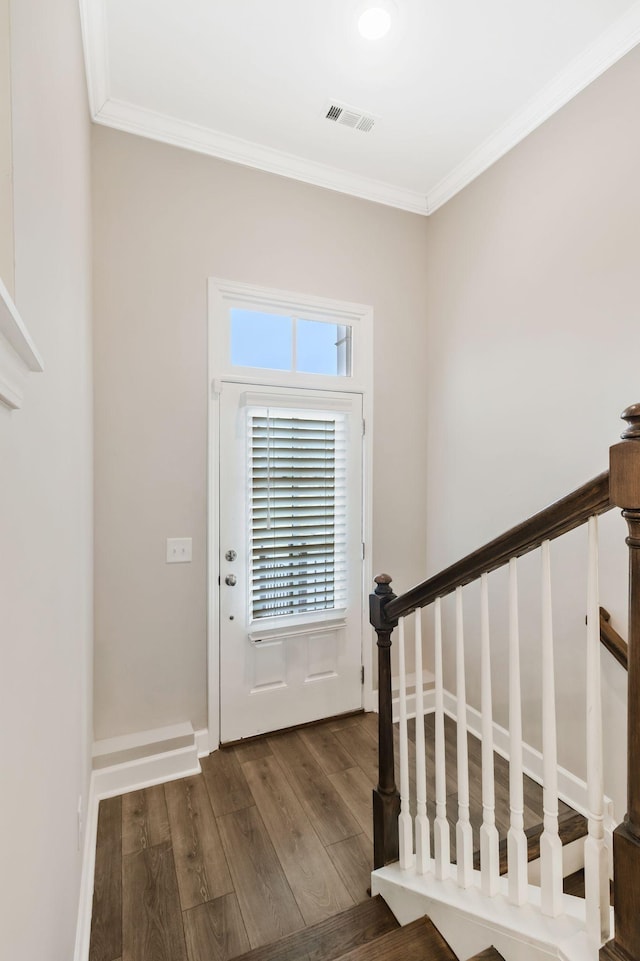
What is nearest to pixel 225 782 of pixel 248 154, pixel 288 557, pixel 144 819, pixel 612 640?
pixel 144 819

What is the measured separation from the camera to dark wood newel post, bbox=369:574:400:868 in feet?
5.36

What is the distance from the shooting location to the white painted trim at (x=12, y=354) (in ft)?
1.58

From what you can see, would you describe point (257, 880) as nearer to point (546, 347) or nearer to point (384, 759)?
point (384, 759)

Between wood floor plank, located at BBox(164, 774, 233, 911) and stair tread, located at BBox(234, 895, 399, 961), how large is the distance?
30 centimetres

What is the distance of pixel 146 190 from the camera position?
2.34 metres

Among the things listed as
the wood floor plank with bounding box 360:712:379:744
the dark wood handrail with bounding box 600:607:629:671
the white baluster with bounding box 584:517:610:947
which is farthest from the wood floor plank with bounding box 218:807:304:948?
the dark wood handrail with bounding box 600:607:629:671

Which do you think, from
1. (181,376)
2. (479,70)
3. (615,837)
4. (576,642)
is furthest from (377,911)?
(479,70)

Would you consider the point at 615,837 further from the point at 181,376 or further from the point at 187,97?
the point at 187,97

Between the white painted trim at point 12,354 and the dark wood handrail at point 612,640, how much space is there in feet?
7.06

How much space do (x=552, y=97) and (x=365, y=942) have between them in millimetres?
3533

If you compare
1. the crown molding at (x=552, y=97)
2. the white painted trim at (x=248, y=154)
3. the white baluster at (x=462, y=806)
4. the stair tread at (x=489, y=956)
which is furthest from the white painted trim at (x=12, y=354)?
the crown molding at (x=552, y=97)

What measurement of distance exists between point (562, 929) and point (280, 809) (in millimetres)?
1383

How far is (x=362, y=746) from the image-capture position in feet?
8.35

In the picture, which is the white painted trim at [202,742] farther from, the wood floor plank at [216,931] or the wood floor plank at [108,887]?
the wood floor plank at [216,931]
